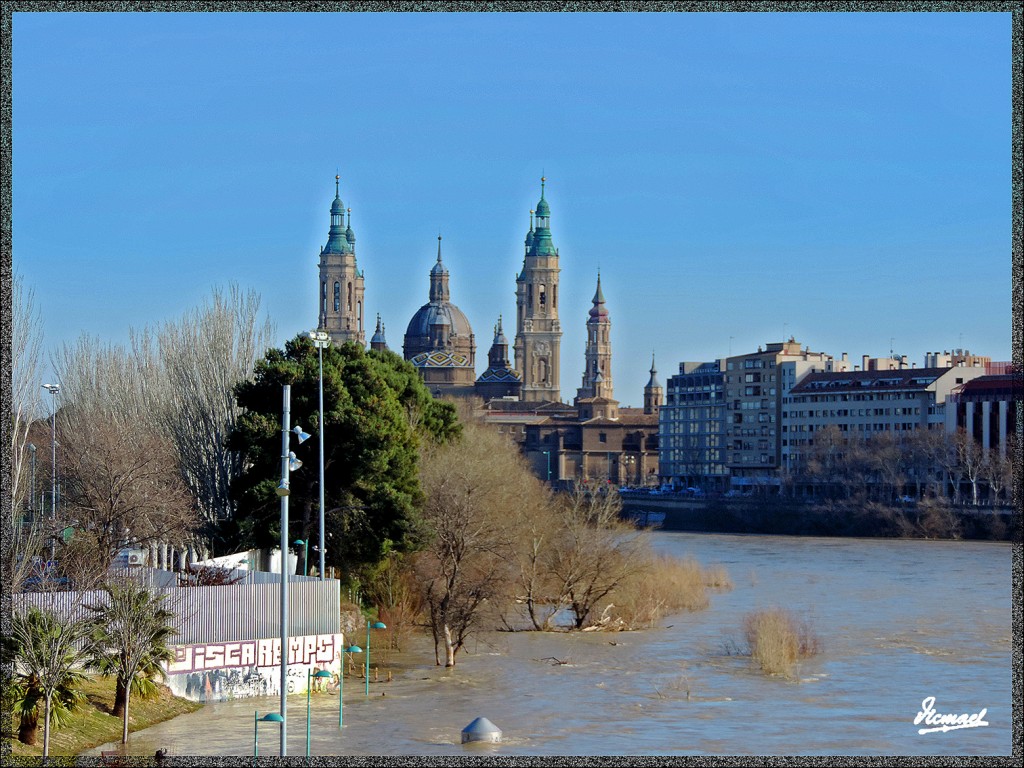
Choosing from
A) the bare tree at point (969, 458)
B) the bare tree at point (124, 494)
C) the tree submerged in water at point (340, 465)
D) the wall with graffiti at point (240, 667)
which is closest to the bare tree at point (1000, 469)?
the bare tree at point (969, 458)

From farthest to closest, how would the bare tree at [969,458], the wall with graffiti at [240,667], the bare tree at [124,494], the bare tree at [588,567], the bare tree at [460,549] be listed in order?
the bare tree at [969,458] < the bare tree at [588,567] < the bare tree at [124,494] < the bare tree at [460,549] < the wall with graffiti at [240,667]

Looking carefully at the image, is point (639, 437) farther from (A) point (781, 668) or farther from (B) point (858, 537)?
(A) point (781, 668)

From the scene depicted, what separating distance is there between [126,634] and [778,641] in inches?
504

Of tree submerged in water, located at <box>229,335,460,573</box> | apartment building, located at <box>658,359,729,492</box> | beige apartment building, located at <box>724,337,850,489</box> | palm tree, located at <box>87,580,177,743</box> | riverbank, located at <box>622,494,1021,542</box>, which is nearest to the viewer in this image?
palm tree, located at <box>87,580,177,743</box>

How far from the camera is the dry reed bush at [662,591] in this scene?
3416 centimetres

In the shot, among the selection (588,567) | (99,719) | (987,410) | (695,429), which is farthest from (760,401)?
(99,719)

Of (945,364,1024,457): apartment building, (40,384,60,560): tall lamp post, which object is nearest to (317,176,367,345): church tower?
(945,364,1024,457): apartment building

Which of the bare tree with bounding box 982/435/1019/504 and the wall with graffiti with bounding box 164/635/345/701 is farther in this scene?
the bare tree with bounding box 982/435/1019/504

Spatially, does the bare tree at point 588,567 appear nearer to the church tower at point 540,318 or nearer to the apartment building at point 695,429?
the apartment building at point 695,429

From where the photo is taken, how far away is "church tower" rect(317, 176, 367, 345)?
173 metres

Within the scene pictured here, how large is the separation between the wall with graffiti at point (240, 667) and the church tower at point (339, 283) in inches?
5913

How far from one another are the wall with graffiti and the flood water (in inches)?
10.7
